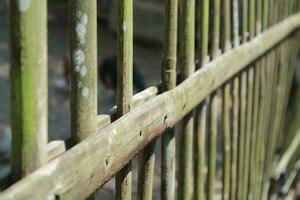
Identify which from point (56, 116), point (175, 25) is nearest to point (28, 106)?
point (175, 25)

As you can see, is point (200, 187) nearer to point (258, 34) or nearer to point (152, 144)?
point (152, 144)

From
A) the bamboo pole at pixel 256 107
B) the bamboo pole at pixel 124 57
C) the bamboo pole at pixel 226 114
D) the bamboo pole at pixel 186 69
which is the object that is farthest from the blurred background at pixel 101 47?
the bamboo pole at pixel 124 57

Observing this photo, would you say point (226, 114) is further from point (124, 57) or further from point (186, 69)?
point (124, 57)

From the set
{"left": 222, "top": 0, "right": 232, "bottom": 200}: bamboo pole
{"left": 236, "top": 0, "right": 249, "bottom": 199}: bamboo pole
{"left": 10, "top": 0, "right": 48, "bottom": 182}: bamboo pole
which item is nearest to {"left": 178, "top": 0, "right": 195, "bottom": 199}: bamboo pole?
{"left": 222, "top": 0, "right": 232, "bottom": 200}: bamboo pole

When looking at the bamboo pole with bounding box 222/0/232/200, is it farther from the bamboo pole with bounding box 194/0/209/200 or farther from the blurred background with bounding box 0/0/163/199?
the blurred background with bounding box 0/0/163/199

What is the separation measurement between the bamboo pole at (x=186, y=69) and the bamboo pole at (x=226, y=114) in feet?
1.01

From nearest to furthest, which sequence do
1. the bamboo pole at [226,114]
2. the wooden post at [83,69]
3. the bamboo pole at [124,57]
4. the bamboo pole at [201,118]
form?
the wooden post at [83,69], the bamboo pole at [124,57], the bamboo pole at [201,118], the bamboo pole at [226,114]

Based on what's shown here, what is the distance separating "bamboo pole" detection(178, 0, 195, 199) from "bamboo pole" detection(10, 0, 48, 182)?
666 mm

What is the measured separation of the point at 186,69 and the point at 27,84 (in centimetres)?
72

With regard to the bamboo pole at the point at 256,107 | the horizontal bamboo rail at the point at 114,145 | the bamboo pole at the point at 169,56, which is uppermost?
the bamboo pole at the point at 169,56

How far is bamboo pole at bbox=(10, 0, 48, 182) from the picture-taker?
0.82 m

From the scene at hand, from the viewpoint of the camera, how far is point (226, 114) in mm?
1923

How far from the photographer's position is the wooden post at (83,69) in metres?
0.98

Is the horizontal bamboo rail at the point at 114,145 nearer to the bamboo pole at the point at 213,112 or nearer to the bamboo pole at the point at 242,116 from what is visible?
the bamboo pole at the point at 213,112
